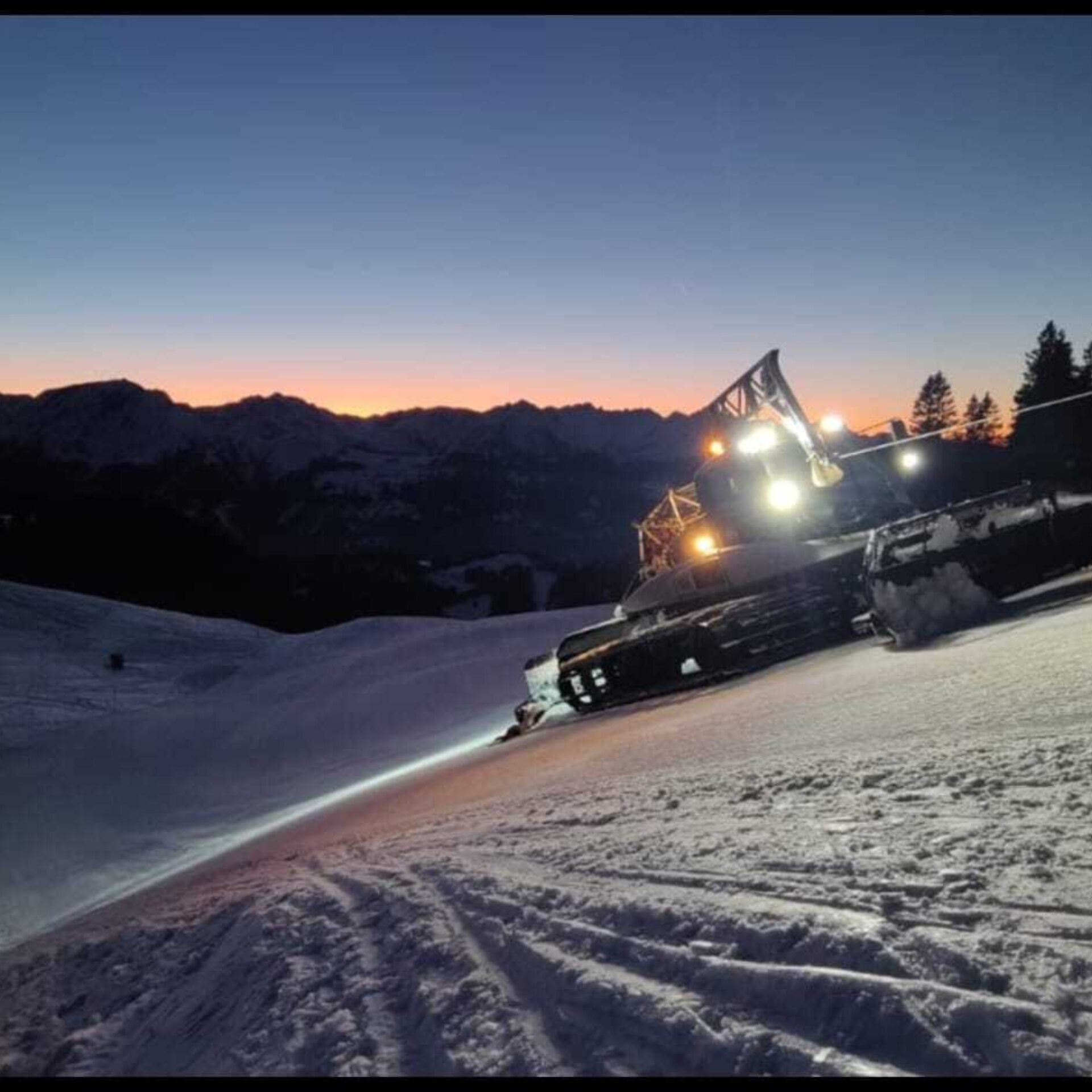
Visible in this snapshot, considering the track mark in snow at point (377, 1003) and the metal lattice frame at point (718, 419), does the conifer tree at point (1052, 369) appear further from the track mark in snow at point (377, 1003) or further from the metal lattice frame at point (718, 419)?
the track mark in snow at point (377, 1003)

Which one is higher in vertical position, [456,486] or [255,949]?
[456,486]

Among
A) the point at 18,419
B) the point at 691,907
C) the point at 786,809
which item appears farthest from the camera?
the point at 18,419

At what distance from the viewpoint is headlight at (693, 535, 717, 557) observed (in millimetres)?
13155

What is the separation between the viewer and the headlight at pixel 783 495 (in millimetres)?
12086

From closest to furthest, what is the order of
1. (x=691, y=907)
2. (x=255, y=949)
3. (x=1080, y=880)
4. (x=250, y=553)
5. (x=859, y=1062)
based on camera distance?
1. (x=859, y=1062)
2. (x=1080, y=880)
3. (x=691, y=907)
4. (x=255, y=949)
5. (x=250, y=553)

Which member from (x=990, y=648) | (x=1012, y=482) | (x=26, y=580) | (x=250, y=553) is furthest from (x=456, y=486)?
(x=990, y=648)

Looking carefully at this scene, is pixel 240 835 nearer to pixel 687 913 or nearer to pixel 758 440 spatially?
pixel 687 913

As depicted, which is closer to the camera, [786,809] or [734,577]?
[786,809]

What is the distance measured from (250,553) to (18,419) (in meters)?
189

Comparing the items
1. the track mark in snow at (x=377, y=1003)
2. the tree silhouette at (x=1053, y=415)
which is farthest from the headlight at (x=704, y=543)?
the tree silhouette at (x=1053, y=415)

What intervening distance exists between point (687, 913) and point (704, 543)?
38.3 feet

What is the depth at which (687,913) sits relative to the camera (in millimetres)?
2209

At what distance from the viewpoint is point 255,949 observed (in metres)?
3.15

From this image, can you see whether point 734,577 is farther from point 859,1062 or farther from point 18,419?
point 18,419
